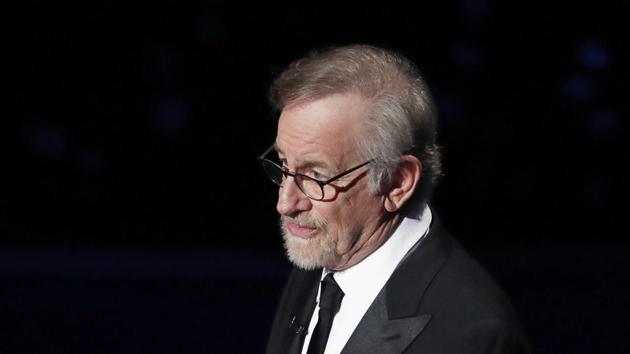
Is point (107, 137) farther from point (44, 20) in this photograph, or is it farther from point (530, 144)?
point (530, 144)

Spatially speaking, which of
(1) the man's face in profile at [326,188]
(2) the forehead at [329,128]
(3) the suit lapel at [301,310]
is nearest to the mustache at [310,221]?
(1) the man's face in profile at [326,188]

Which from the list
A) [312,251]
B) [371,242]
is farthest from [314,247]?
[371,242]

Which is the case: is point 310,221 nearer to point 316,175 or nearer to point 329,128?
point 316,175

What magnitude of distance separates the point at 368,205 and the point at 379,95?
0.23m

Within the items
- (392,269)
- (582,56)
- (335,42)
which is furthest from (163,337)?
Result: (392,269)

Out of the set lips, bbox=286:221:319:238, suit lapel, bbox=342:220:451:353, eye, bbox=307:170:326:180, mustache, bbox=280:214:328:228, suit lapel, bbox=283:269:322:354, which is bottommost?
suit lapel, bbox=283:269:322:354

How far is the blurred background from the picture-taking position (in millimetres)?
5738

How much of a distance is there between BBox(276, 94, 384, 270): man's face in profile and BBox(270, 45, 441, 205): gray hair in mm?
20

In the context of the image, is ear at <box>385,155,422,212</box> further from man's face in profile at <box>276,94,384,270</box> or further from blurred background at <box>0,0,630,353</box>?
blurred background at <box>0,0,630,353</box>

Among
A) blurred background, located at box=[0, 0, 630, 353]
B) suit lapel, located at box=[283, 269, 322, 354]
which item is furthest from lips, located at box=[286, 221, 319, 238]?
blurred background, located at box=[0, 0, 630, 353]

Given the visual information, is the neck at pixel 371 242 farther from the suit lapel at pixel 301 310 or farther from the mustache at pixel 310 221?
the suit lapel at pixel 301 310

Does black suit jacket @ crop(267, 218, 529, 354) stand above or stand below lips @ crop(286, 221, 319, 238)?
below

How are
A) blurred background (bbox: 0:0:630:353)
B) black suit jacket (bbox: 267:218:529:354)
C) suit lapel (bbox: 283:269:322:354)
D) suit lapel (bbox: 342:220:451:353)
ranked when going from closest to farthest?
black suit jacket (bbox: 267:218:529:354), suit lapel (bbox: 342:220:451:353), suit lapel (bbox: 283:269:322:354), blurred background (bbox: 0:0:630:353)

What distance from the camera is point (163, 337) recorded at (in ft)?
16.8
